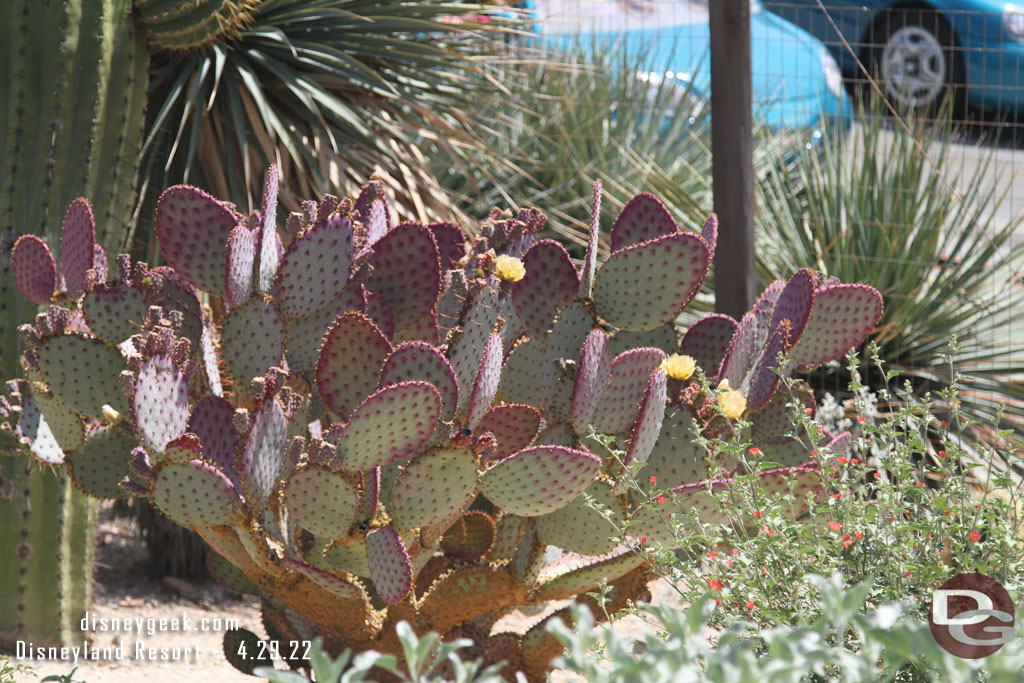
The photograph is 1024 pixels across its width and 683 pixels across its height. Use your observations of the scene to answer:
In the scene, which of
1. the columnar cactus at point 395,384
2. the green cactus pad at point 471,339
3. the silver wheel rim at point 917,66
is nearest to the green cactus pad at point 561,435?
the columnar cactus at point 395,384

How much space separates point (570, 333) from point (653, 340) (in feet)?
1.06

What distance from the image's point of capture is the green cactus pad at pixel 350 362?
7.82 ft

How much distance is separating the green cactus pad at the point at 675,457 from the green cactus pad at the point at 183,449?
99 centimetres

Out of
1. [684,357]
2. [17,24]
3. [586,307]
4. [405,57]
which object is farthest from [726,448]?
[405,57]

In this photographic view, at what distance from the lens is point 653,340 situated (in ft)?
9.08

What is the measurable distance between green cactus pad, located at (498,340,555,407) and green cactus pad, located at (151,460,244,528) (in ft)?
2.33

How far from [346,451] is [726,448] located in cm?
75

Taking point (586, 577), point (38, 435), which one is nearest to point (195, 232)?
point (38, 435)

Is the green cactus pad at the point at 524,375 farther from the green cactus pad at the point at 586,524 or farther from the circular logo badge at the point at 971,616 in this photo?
the circular logo badge at the point at 971,616

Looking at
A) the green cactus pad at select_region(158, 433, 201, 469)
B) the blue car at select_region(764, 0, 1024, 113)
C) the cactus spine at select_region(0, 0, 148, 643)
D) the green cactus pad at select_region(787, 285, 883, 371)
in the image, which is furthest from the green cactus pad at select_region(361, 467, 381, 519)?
the blue car at select_region(764, 0, 1024, 113)

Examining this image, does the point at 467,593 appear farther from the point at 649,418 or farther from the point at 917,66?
the point at 917,66

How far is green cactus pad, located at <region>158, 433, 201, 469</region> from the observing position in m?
2.21

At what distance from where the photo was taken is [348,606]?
2.54 meters

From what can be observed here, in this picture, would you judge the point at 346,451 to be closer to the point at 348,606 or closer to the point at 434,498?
the point at 434,498
